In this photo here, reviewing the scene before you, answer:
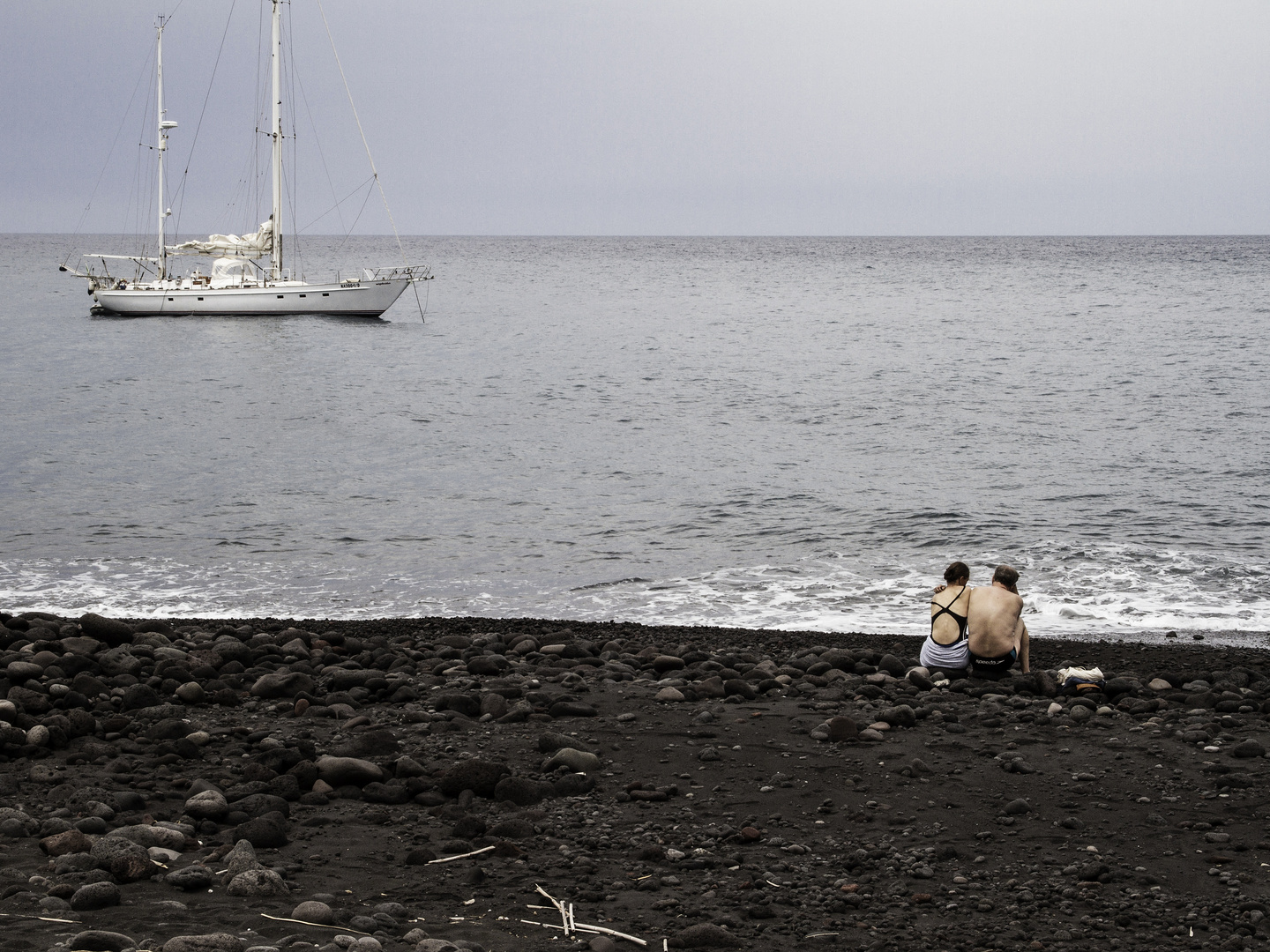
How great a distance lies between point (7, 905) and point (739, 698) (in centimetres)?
502

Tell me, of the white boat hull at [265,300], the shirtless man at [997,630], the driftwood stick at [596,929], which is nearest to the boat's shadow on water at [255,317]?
the white boat hull at [265,300]

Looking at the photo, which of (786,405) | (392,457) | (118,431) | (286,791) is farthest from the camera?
(786,405)

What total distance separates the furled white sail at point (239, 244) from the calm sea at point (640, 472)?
398 centimetres

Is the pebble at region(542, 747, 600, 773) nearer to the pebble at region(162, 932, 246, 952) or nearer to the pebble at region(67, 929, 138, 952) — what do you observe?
the pebble at region(162, 932, 246, 952)

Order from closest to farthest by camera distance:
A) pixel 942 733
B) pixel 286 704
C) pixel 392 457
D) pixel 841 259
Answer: pixel 942 733 < pixel 286 704 < pixel 392 457 < pixel 841 259

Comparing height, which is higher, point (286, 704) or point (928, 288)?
point (928, 288)

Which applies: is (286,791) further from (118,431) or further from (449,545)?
(118,431)

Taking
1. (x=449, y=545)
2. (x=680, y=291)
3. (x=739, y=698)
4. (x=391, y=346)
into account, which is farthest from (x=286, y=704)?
(x=680, y=291)

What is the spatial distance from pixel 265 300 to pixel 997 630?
176 ft

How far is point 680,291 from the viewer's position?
96.8 m

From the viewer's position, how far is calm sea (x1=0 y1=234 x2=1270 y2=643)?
1411 cm

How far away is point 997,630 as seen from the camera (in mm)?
9211

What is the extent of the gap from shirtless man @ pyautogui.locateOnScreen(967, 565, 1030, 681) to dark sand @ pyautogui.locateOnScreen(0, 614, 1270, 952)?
0.25 metres

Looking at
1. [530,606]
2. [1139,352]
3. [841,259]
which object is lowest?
[530,606]
